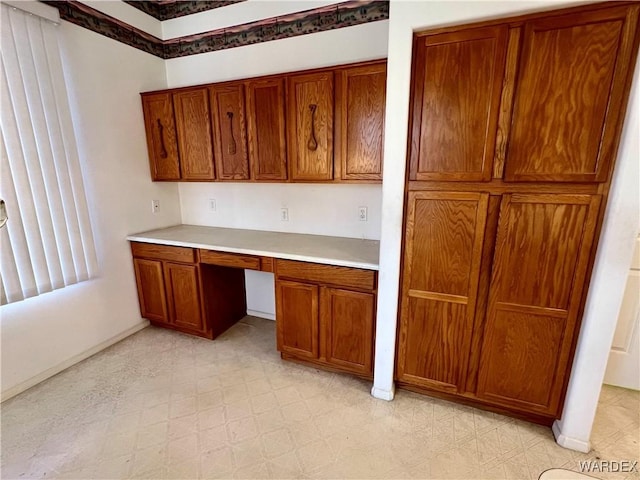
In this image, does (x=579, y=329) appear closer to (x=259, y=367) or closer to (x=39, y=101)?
(x=259, y=367)

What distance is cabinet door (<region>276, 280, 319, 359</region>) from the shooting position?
2.05m

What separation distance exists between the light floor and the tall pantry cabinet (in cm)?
25

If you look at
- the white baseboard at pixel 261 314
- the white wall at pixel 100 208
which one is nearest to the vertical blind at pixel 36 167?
the white wall at pixel 100 208

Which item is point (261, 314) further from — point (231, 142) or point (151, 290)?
point (231, 142)

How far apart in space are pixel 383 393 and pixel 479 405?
1.89ft

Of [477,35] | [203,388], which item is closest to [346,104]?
[477,35]

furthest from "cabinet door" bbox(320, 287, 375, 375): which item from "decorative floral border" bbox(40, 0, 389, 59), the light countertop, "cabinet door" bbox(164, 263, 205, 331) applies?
"decorative floral border" bbox(40, 0, 389, 59)

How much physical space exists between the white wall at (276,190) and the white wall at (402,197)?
2.11ft

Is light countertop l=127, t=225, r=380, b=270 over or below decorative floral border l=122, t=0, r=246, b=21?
below

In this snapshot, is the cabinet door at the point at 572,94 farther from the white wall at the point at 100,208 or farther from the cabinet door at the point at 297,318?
the white wall at the point at 100,208

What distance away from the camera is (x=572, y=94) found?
1.30 m

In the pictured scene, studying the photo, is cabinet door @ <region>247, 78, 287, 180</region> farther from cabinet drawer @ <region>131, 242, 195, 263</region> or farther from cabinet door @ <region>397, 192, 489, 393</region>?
cabinet door @ <region>397, 192, 489, 393</region>

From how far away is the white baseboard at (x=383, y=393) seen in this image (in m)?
1.92

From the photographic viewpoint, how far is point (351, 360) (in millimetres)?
2027
